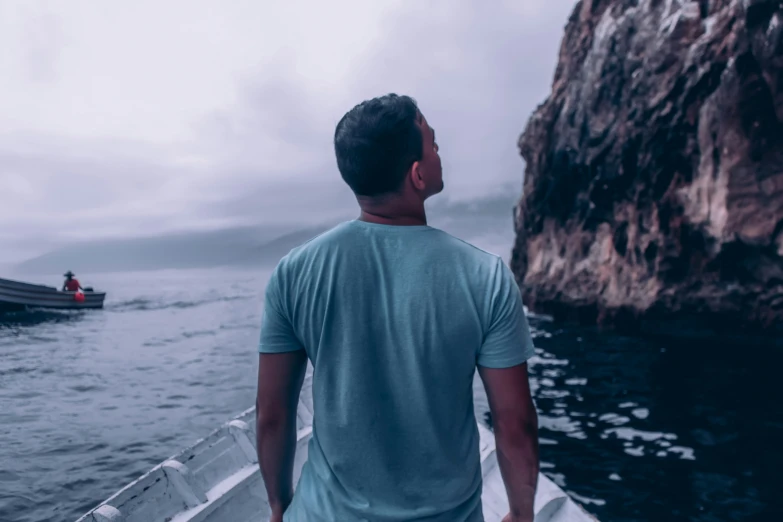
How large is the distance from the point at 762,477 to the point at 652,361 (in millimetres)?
8493

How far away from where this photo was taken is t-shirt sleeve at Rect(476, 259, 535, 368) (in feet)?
5.58

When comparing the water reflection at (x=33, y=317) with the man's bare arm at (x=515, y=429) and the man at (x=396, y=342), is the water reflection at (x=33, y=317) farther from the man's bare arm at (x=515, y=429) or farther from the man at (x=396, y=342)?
the man's bare arm at (x=515, y=429)

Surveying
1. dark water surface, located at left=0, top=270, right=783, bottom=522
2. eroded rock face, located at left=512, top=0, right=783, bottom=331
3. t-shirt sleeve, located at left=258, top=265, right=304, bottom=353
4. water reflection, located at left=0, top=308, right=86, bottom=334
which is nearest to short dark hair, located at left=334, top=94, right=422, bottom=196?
t-shirt sleeve, located at left=258, top=265, right=304, bottom=353

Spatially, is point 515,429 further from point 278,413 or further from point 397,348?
point 278,413

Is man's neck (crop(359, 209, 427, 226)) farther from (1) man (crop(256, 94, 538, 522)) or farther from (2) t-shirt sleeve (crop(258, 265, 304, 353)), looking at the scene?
(2) t-shirt sleeve (crop(258, 265, 304, 353))

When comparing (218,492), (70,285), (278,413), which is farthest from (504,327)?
(70,285)

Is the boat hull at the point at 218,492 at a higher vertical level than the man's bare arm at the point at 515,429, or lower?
lower

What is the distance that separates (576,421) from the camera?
432 inches

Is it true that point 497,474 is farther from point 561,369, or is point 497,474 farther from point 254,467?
point 561,369

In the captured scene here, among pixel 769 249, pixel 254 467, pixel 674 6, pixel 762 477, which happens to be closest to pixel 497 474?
pixel 254 467

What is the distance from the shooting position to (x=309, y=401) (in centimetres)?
761

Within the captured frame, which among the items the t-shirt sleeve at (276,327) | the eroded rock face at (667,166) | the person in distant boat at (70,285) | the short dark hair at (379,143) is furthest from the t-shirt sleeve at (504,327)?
the person in distant boat at (70,285)

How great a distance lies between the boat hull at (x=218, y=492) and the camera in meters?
4.53

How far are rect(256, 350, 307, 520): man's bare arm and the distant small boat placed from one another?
34918 millimetres
